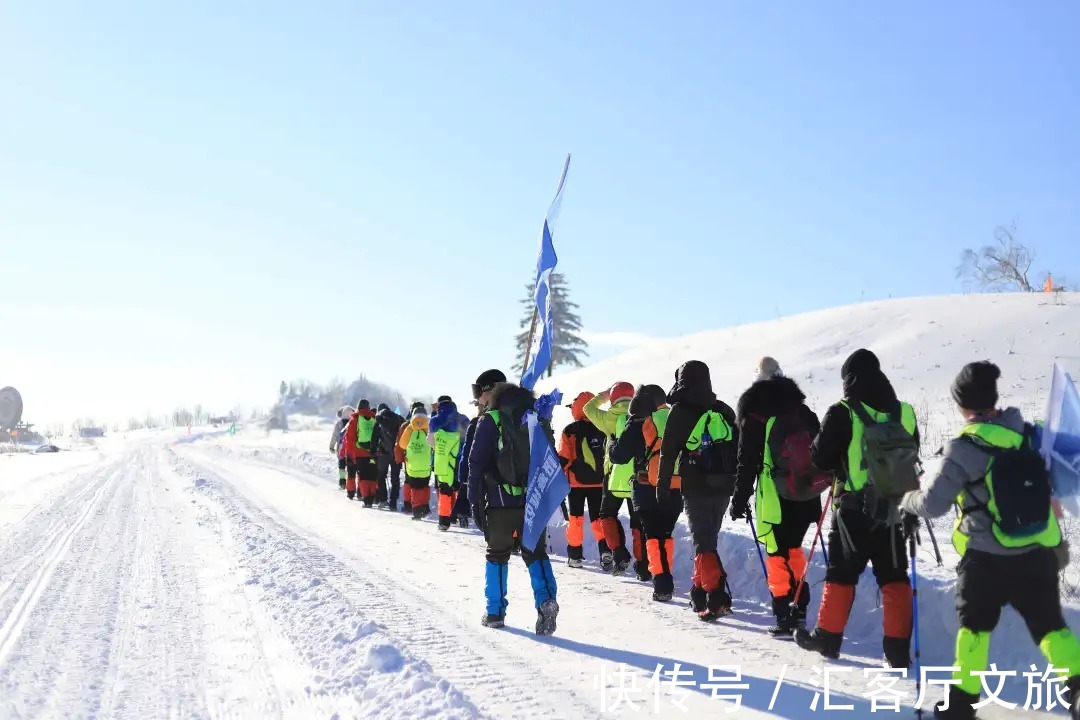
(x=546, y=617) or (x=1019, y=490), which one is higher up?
(x=1019, y=490)

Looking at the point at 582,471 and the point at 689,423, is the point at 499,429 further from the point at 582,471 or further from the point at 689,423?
the point at 582,471

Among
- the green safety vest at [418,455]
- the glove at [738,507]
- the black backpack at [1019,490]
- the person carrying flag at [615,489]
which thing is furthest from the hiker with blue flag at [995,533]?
the green safety vest at [418,455]

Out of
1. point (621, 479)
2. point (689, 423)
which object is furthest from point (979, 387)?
point (621, 479)

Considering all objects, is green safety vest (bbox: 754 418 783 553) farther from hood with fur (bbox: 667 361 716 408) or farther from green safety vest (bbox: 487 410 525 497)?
green safety vest (bbox: 487 410 525 497)

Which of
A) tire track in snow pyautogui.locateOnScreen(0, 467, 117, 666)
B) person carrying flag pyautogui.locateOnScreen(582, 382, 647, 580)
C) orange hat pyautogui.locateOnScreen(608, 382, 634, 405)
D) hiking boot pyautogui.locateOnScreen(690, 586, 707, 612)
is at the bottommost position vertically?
tire track in snow pyautogui.locateOnScreen(0, 467, 117, 666)

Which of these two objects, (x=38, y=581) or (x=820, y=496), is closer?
(x=820, y=496)

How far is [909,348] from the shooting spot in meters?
30.4

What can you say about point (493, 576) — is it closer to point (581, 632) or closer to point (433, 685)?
point (581, 632)

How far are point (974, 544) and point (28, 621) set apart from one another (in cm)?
749

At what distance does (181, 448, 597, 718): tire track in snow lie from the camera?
218 inches

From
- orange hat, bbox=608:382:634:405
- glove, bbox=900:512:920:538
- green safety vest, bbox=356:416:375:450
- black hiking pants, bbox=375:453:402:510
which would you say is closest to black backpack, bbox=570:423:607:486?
orange hat, bbox=608:382:634:405

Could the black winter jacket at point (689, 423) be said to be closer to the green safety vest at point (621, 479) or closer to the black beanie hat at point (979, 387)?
the green safety vest at point (621, 479)

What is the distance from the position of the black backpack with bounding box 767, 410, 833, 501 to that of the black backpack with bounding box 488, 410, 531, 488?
1.98 m

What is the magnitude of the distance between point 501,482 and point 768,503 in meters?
2.14
